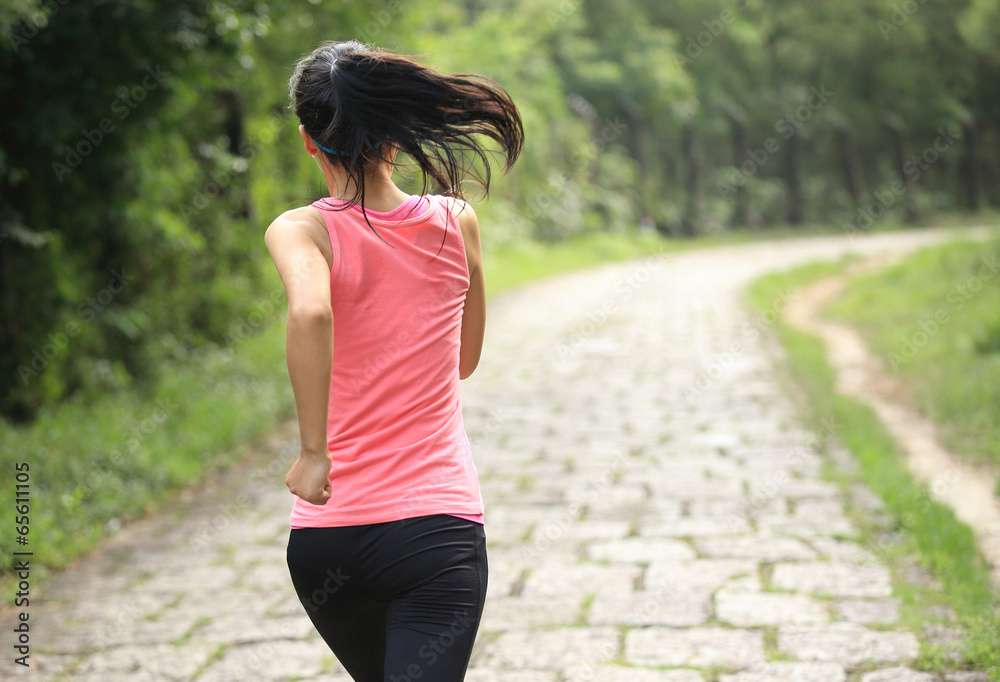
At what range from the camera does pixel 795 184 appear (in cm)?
3866

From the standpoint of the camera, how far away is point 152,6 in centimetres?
638

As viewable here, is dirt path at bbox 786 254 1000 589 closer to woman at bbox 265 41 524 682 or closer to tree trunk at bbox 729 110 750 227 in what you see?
woman at bbox 265 41 524 682

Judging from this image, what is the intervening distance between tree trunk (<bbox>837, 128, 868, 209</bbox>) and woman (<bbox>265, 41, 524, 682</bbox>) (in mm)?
40540

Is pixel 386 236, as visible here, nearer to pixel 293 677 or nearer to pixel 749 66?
pixel 293 677

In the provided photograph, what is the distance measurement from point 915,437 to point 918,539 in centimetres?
270

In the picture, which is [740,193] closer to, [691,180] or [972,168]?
[691,180]

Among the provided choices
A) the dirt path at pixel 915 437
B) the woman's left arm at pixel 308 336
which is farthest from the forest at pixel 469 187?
the dirt path at pixel 915 437

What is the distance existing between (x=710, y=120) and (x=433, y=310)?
39358mm

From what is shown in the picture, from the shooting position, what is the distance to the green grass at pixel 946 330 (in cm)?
731

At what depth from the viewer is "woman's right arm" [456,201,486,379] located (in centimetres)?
207

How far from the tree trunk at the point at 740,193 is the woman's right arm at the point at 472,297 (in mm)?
37724

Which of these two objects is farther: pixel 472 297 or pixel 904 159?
pixel 904 159

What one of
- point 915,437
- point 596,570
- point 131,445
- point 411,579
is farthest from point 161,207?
point 411,579

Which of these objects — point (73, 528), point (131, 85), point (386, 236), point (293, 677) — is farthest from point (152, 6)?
point (386, 236)
